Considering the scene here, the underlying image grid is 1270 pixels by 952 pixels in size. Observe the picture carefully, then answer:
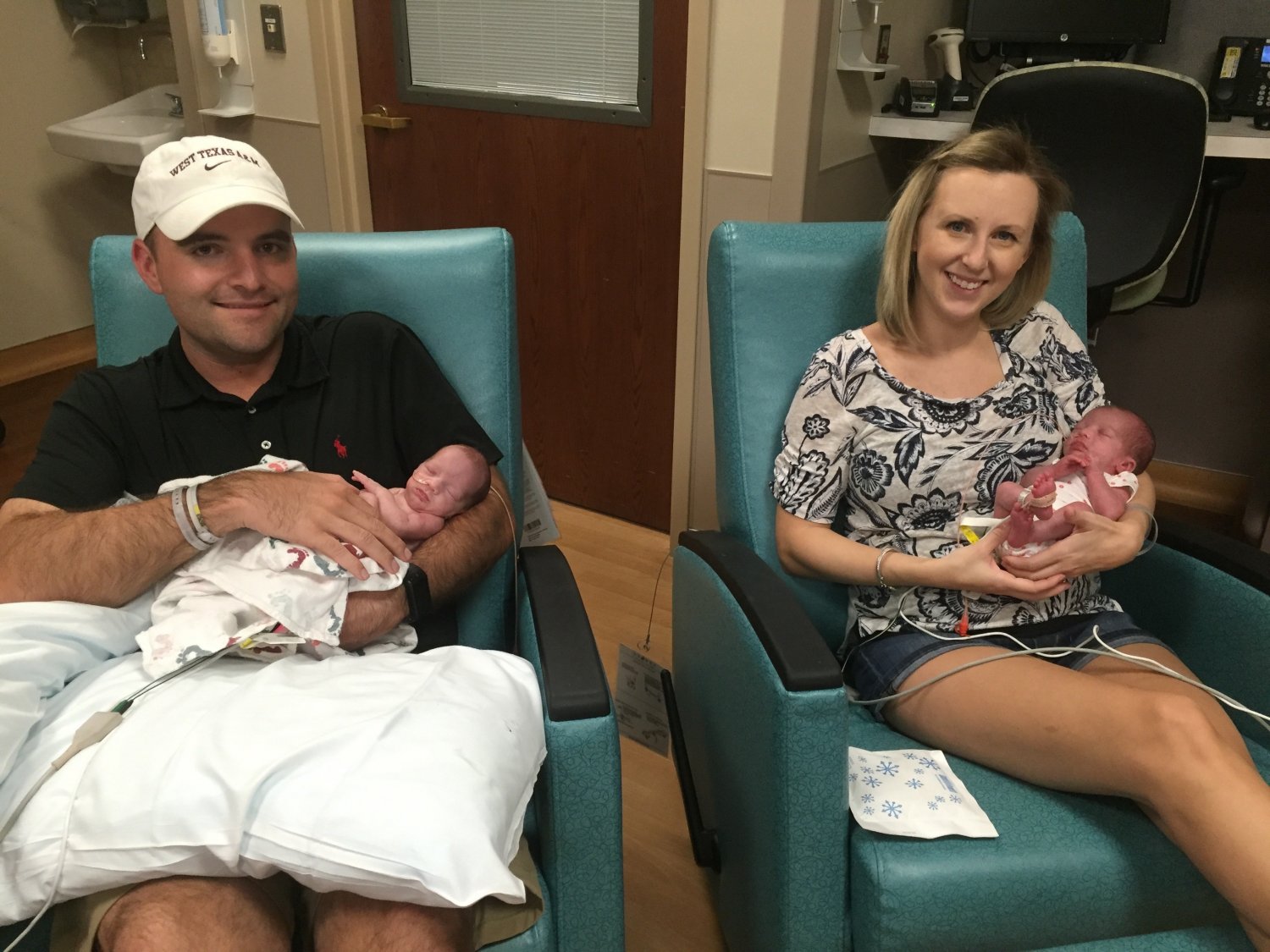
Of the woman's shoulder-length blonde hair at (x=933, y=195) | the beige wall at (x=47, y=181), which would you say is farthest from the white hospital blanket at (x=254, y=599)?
the beige wall at (x=47, y=181)

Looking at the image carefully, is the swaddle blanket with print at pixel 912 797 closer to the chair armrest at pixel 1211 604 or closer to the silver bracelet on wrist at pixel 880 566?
the silver bracelet on wrist at pixel 880 566

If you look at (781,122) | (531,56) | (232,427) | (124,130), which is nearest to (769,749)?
(232,427)

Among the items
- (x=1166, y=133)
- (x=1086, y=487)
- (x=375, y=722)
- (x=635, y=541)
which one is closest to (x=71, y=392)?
(x=375, y=722)

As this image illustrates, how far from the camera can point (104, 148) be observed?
3.14 meters

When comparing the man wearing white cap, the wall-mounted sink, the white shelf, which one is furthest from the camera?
the wall-mounted sink

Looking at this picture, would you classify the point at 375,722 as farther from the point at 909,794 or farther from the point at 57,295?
the point at 57,295

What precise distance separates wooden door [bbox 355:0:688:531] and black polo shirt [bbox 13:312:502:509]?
3.76 feet

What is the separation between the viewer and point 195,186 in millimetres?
1259

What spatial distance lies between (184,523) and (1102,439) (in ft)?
3.91

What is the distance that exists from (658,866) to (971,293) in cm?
105

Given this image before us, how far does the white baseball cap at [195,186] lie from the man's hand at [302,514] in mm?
352

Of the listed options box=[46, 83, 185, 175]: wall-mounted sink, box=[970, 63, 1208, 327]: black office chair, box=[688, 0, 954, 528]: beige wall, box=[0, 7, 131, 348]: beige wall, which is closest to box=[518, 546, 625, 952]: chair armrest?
box=[688, 0, 954, 528]: beige wall

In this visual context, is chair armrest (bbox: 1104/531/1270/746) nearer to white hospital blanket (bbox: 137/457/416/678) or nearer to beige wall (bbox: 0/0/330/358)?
white hospital blanket (bbox: 137/457/416/678)

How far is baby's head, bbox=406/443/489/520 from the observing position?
1.30 meters
